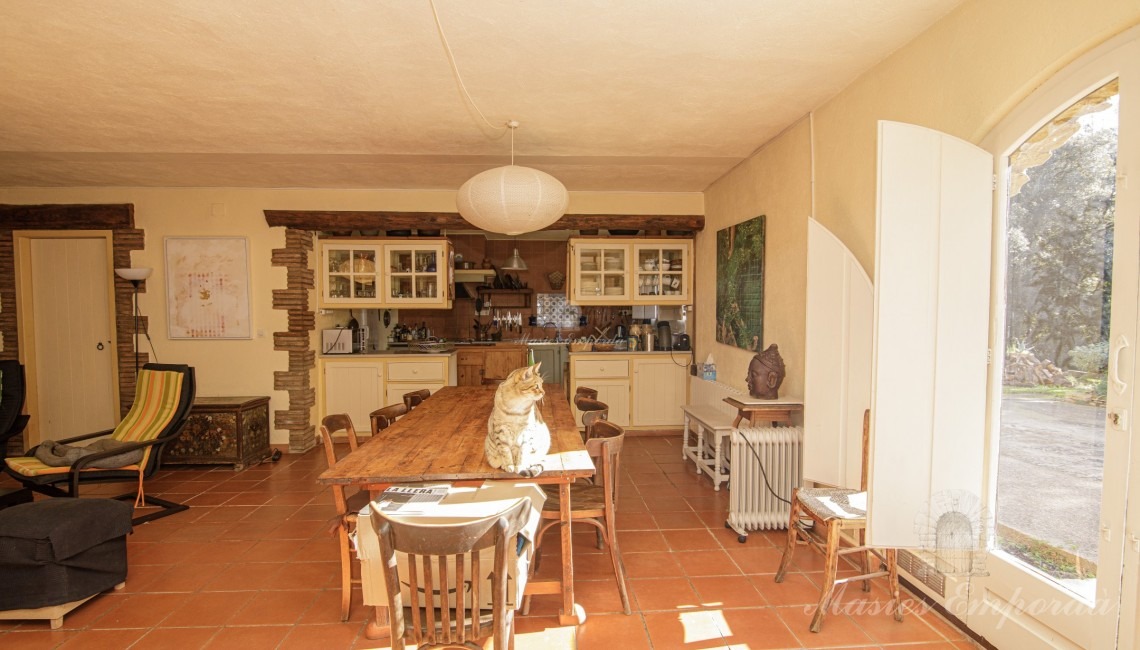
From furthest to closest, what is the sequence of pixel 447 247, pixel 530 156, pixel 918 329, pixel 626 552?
pixel 447 247
pixel 530 156
pixel 626 552
pixel 918 329

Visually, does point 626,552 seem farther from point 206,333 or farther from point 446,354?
point 206,333

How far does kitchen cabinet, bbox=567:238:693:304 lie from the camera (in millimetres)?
5969

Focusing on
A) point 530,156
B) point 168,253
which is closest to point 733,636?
point 530,156

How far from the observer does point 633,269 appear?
597 cm

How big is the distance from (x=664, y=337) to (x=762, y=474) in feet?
9.51

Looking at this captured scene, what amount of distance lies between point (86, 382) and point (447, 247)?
3.92 m

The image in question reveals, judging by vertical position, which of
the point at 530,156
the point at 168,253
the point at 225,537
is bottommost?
the point at 225,537

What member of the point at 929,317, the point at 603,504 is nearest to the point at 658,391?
the point at 603,504

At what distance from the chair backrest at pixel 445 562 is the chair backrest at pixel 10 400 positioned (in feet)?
15.1

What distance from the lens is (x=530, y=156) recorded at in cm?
441

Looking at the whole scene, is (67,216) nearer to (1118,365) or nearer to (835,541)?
(835,541)

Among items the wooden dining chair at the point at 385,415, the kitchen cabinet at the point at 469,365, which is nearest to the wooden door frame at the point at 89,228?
the kitchen cabinet at the point at 469,365

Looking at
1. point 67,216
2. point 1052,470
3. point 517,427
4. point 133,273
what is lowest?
point 1052,470

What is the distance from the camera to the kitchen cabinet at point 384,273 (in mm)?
5832
